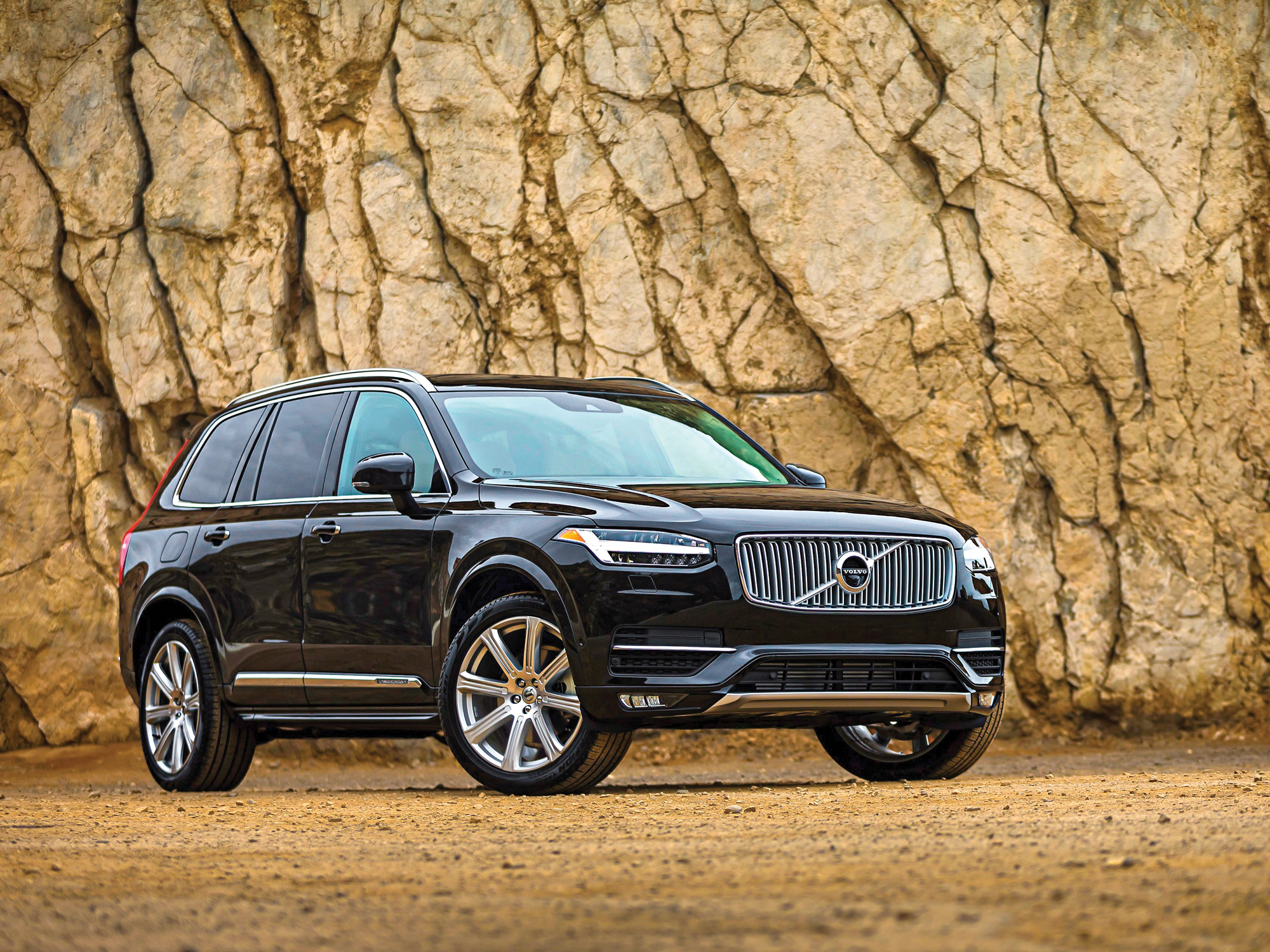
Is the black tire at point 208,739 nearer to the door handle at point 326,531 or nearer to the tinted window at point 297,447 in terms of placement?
the tinted window at point 297,447

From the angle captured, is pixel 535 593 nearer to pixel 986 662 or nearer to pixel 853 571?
pixel 853 571

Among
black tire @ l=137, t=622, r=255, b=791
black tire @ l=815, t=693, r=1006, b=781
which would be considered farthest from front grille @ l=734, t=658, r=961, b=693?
black tire @ l=137, t=622, r=255, b=791

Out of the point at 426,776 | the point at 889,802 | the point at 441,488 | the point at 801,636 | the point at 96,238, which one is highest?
the point at 96,238

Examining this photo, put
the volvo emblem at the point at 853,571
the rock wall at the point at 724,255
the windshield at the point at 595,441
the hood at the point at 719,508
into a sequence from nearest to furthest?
the hood at the point at 719,508, the volvo emblem at the point at 853,571, the windshield at the point at 595,441, the rock wall at the point at 724,255

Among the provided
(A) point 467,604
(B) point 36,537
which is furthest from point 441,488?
(B) point 36,537

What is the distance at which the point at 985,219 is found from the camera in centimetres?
1422

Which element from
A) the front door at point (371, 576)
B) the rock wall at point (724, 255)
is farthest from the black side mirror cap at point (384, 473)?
the rock wall at point (724, 255)

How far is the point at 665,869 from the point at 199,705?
499cm

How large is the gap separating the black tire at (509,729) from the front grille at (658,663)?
0.30 m

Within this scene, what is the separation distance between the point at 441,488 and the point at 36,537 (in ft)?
30.5

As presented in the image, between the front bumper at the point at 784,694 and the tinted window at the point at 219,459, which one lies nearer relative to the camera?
the front bumper at the point at 784,694

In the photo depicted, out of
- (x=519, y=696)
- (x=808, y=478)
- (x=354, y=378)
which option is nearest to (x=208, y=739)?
(x=354, y=378)

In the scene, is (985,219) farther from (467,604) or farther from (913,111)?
(467,604)

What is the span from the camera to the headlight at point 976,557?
7.56 meters
